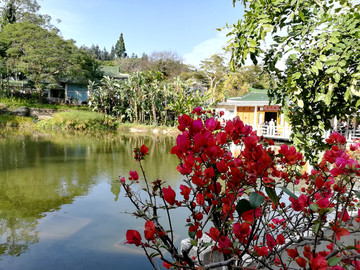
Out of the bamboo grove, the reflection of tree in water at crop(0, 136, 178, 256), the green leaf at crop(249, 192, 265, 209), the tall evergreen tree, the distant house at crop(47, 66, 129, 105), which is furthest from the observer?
the distant house at crop(47, 66, 129, 105)

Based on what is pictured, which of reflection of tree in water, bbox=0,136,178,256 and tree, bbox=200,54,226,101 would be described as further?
tree, bbox=200,54,226,101

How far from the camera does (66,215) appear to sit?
3764mm

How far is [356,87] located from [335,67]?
0.13 meters

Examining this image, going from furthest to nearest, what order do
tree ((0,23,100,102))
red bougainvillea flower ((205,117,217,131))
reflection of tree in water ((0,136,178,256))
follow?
tree ((0,23,100,102)), reflection of tree in water ((0,136,178,256)), red bougainvillea flower ((205,117,217,131))

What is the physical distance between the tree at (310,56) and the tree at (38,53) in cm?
1828

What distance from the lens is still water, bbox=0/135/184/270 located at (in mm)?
2734

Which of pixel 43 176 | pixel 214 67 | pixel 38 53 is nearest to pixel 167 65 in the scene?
pixel 214 67

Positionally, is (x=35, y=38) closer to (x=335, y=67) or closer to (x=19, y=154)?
(x=19, y=154)

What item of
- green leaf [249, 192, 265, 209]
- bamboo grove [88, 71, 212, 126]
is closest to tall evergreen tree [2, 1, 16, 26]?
bamboo grove [88, 71, 212, 126]

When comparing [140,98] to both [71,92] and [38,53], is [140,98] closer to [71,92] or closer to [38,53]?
[38,53]

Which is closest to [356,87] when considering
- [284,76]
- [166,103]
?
[284,76]

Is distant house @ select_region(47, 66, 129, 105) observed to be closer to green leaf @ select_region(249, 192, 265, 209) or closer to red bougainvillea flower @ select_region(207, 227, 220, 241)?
red bougainvillea flower @ select_region(207, 227, 220, 241)

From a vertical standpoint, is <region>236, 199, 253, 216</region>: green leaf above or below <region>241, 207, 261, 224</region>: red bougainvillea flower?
above

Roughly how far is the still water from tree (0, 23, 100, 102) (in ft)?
39.9
